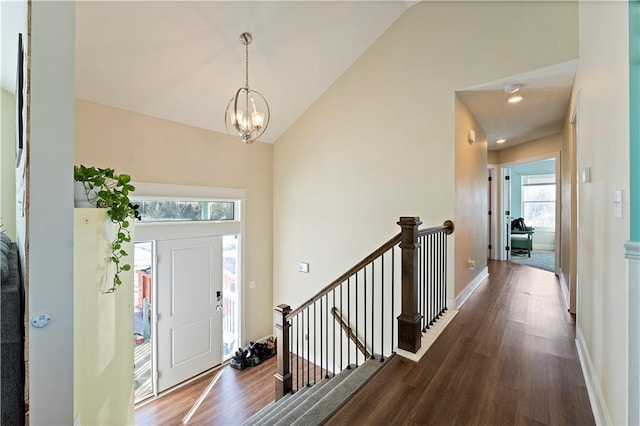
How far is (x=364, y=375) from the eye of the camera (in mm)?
2178

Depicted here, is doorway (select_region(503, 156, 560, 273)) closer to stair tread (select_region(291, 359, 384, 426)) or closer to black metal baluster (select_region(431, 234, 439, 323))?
black metal baluster (select_region(431, 234, 439, 323))

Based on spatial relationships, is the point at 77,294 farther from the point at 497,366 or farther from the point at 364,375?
the point at 497,366

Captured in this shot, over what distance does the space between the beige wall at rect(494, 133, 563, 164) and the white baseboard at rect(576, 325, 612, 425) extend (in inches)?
147

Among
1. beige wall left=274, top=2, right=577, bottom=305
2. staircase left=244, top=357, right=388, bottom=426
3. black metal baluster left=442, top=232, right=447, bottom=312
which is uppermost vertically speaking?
beige wall left=274, top=2, right=577, bottom=305

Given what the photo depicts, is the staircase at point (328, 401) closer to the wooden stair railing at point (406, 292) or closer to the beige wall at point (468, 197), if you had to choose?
the wooden stair railing at point (406, 292)

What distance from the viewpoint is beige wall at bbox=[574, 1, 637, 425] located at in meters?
1.27

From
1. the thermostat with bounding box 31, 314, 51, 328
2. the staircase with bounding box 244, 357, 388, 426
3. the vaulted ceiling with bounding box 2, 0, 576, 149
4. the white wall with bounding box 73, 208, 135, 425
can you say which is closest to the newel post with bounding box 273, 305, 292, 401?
the staircase with bounding box 244, 357, 388, 426

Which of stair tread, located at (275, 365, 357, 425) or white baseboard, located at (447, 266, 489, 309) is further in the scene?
A: white baseboard, located at (447, 266, 489, 309)

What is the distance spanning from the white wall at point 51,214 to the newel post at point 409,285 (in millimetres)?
2057

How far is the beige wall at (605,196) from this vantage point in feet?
4.16

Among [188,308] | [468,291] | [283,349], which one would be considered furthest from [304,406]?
[188,308]

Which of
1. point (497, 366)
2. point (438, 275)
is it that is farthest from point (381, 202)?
point (497, 366)

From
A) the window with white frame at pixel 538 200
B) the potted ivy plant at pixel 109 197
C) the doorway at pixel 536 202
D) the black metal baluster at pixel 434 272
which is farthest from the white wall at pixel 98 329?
the window with white frame at pixel 538 200

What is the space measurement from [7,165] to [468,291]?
5.16 metres
